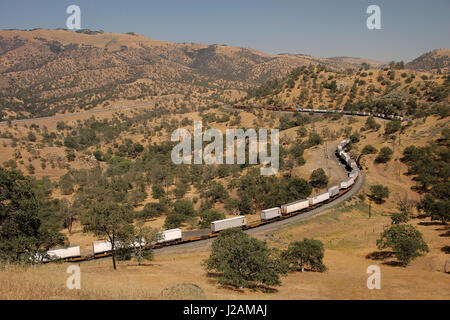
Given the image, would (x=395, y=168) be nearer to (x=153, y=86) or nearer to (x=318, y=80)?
(x=318, y=80)

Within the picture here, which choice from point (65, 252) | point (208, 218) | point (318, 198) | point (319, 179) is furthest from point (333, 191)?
point (65, 252)

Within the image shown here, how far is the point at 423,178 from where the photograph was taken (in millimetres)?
55656

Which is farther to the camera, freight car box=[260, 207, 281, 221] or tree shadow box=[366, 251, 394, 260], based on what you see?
freight car box=[260, 207, 281, 221]

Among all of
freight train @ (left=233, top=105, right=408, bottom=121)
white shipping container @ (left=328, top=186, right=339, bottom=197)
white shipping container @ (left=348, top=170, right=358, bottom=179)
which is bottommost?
white shipping container @ (left=328, top=186, right=339, bottom=197)

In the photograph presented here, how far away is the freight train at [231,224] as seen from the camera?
32384 millimetres

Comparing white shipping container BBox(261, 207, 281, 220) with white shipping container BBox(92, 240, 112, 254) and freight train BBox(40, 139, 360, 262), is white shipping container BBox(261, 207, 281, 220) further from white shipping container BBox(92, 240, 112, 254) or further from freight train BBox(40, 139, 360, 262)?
white shipping container BBox(92, 240, 112, 254)

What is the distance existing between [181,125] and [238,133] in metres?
27.7

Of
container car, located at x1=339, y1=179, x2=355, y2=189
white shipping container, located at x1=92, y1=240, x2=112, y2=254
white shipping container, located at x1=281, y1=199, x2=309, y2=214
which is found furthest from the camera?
container car, located at x1=339, y1=179, x2=355, y2=189

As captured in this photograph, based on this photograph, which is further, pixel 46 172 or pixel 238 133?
pixel 238 133

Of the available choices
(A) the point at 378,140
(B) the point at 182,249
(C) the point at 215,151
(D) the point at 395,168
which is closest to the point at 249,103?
(C) the point at 215,151

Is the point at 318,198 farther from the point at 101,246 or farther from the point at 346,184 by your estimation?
the point at 101,246

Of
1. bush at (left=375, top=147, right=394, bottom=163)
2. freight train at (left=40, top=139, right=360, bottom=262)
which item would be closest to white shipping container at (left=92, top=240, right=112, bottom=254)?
freight train at (left=40, top=139, right=360, bottom=262)

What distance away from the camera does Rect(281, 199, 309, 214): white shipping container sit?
150 feet

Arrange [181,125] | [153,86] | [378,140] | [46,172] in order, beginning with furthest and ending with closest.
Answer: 1. [153,86]
2. [181,125]
3. [46,172]
4. [378,140]
